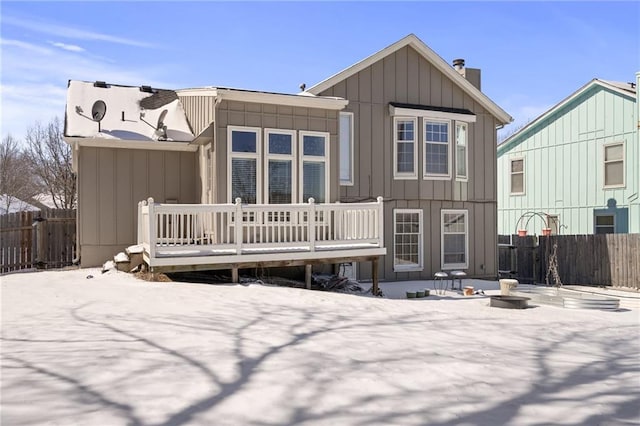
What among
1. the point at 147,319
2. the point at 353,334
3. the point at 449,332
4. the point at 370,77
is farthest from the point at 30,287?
the point at 370,77

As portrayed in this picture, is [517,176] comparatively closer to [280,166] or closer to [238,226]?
[280,166]

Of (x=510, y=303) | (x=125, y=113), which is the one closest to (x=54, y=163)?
(x=125, y=113)

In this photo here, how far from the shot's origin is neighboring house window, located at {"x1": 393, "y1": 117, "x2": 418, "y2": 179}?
1572cm

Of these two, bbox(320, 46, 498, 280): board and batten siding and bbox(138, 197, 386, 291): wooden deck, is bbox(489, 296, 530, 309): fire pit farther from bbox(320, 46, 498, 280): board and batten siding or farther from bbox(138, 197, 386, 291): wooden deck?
bbox(320, 46, 498, 280): board and batten siding

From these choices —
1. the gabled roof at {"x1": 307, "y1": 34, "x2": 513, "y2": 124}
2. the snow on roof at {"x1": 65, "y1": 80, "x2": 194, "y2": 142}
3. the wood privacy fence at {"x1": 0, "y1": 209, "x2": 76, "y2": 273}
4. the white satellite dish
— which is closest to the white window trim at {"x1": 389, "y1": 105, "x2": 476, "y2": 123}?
the gabled roof at {"x1": 307, "y1": 34, "x2": 513, "y2": 124}

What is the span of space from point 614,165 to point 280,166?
1405 cm

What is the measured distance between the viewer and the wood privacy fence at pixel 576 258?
1670cm

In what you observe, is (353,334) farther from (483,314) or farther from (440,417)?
(483,314)

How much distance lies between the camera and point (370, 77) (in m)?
15.5

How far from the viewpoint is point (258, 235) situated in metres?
11.9

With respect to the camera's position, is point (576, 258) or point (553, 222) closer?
point (576, 258)

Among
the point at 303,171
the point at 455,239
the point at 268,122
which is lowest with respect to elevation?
the point at 455,239

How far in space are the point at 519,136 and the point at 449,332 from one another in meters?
18.5

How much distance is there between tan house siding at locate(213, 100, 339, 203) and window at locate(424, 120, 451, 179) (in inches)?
160
